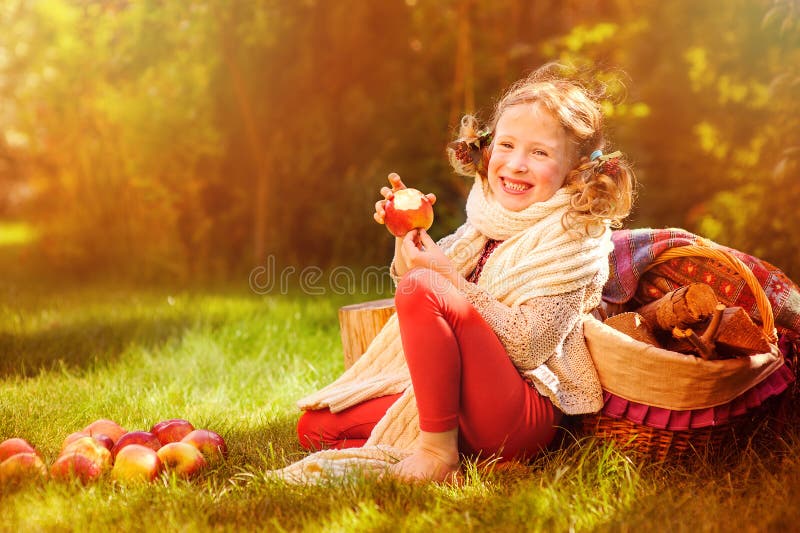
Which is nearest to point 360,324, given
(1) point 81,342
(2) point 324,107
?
(1) point 81,342

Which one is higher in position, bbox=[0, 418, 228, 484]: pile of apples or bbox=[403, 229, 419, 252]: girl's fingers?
bbox=[403, 229, 419, 252]: girl's fingers

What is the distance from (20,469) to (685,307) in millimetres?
1934

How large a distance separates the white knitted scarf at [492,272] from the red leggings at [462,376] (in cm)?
18

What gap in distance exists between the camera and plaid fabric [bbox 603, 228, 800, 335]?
277 centimetres

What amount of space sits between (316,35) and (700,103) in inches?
109

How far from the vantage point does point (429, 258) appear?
8.38ft

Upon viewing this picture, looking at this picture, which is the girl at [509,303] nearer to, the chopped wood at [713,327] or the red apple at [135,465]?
the chopped wood at [713,327]

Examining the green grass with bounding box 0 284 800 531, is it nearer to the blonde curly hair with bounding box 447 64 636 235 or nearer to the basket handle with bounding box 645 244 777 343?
the basket handle with bounding box 645 244 777 343

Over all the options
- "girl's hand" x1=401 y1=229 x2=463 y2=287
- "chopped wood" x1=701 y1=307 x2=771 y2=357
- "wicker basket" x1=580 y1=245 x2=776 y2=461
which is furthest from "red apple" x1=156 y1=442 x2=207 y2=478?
"chopped wood" x1=701 y1=307 x2=771 y2=357

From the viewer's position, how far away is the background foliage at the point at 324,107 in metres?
5.99

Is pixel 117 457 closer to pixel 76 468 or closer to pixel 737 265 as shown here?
pixel 76 468

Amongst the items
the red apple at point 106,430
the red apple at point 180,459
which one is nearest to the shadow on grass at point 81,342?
the red apple at point 106,430

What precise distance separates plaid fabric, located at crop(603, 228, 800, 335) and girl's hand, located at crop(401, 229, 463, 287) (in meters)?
0.66

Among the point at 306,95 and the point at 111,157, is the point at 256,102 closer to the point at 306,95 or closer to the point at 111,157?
the point at 306,95
